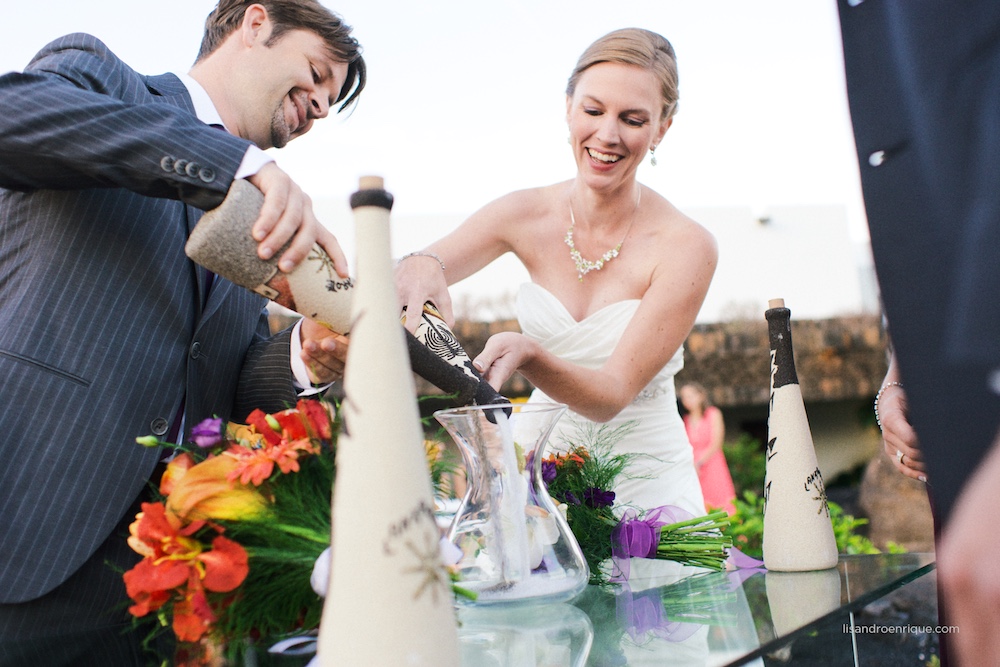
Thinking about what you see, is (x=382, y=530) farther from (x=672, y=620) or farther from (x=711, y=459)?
(x=711, y=459)

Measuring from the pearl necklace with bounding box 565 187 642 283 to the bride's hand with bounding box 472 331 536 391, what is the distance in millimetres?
904

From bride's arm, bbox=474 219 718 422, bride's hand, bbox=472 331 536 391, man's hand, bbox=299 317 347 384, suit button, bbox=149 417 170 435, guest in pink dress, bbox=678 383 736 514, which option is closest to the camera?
suit button, bbox=149 417 170 435

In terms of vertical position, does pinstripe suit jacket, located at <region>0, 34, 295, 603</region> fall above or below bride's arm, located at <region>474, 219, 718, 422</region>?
below

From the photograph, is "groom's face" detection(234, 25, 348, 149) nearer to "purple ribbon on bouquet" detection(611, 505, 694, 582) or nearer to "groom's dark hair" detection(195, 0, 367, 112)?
"groom's dark hair" detection(195, 0, 367, 112)

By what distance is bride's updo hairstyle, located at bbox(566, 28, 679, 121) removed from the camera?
2.68 metres

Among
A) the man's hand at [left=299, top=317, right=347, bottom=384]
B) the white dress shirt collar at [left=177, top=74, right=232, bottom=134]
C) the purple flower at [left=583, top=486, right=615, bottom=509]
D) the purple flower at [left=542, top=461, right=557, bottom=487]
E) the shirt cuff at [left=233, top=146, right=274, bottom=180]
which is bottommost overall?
the purple flower at [left=583, top=486, right=615, bottom=509]

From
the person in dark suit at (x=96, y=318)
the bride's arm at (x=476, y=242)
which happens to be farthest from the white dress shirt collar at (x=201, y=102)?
the bride's arm at (x=476, y=242)

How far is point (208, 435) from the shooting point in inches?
45.3

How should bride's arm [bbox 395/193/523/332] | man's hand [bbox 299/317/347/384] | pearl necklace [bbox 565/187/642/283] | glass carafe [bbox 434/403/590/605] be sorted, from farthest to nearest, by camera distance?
1. pearl necklace [bbox 565/187/642/283]
2. bride's arm [bbox 395/193/523/332]
3. man's hand [bbox 299/317/347/384]
4. glass carafe [bbox 434/403/590/605]

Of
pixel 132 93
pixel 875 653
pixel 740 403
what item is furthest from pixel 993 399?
pixel 740 403

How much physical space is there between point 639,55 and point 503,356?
1228 mm

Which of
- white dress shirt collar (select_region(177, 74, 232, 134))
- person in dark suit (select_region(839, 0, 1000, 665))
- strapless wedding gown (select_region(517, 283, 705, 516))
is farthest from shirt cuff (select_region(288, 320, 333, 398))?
person in dark suit (select_region(839, 0, 1000, 665))

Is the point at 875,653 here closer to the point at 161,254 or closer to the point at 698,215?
the point at 161,254

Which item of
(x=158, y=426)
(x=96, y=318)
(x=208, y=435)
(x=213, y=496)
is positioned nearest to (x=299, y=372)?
(x=158, y=426)
